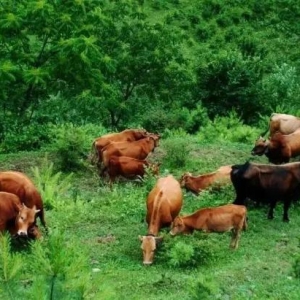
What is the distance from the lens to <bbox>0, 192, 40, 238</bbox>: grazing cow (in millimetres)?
11531

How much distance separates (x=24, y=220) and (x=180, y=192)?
268cm

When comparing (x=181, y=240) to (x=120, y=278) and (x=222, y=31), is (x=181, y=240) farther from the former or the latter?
(x=222, y=31)

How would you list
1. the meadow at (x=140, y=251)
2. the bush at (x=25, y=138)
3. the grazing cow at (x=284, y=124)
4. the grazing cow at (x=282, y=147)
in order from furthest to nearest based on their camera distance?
the bush at (x=25, y=138), the grazing cow at (x=284, y=124), the grazing cow at (x=282, y=147), the meadow at (x=140, y=251)

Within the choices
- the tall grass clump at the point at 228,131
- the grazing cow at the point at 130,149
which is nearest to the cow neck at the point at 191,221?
the grazing cow at the point at 130,149

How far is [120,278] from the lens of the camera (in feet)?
35.7

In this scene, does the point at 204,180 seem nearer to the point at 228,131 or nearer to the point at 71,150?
the point at 71,150

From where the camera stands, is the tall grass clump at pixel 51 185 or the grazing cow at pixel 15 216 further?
the tall grass clump at pixel 51 185

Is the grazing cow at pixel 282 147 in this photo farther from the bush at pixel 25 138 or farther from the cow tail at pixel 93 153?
the bush at pixel 25 138

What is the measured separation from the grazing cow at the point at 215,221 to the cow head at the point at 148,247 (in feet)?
1.53

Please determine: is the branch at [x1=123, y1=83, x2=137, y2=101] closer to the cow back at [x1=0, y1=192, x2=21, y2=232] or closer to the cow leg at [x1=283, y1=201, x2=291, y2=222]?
the cow leg at [x1=283, y1=201, x2=291, y2=222]

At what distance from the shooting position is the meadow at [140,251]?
8180 millimetres

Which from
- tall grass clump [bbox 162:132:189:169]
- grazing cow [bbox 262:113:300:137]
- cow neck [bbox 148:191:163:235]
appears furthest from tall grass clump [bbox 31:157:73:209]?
grazing cow [bbox 262:113:300:137]

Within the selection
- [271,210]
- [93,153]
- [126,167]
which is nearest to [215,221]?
[271,210]

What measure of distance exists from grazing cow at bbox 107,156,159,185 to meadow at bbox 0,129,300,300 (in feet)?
0.74
